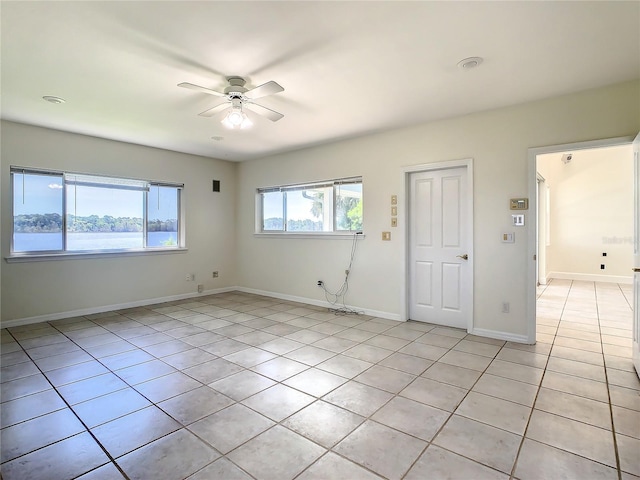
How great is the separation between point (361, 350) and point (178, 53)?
3138 millimetres

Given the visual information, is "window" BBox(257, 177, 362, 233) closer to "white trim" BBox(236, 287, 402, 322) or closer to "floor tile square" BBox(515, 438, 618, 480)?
"white trim" BBox(236, 287, 402, 322)

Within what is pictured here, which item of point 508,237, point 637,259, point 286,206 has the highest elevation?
point 286,206

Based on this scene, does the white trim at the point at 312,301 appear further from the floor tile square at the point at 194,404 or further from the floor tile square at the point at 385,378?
the floor tile square at the point at 194,404

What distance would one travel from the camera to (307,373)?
287cm

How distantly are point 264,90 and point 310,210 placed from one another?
2.98 m

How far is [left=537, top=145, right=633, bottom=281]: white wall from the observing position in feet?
23.2

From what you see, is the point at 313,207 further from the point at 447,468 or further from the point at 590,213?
the point at 590,213

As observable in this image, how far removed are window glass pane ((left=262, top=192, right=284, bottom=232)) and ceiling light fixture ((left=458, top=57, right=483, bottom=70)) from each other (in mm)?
3933

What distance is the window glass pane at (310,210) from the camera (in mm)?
5406

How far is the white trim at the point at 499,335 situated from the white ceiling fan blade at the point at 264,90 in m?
3.40

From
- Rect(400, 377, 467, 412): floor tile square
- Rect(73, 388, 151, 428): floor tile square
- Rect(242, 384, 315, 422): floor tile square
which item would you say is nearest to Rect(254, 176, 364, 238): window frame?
Rect(400, 377, 467, 412): floor tile square

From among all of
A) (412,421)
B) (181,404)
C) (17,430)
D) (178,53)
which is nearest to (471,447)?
(412,421)

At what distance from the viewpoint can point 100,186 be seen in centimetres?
501

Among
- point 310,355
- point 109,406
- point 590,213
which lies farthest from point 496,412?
point 590,213
